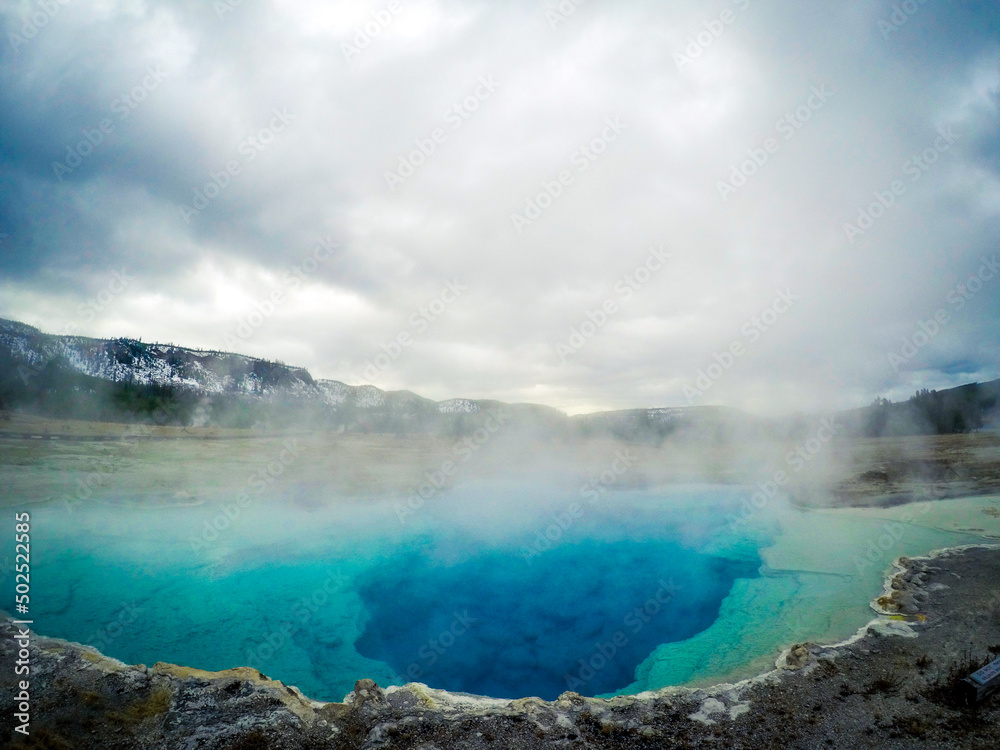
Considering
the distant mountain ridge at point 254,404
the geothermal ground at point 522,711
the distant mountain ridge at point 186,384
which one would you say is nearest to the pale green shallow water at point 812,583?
the geothermal ground at point 522,711

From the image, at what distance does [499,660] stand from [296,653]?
4410 millimetres

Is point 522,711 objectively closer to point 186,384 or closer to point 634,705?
point 634,705

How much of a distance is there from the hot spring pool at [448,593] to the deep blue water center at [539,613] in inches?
2.0

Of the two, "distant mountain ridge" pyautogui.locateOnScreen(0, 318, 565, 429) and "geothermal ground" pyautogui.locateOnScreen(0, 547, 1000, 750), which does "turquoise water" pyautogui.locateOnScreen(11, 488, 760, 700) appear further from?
"distant mountain ridge" pyautogui.locateOnScreen(0, 318, 565, 429)

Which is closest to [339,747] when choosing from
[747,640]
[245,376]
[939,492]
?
[747,640]

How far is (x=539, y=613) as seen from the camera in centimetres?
1108

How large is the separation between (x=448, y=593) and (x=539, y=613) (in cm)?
281

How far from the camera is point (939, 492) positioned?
19.3 metres

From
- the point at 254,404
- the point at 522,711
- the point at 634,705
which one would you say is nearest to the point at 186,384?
the point at 254,404

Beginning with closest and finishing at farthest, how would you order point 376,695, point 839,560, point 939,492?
point 376,695, point 839,560, point 939,492

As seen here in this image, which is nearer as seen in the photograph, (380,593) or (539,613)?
(539,613)

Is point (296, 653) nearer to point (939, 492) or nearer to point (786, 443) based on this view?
point (939, 492)

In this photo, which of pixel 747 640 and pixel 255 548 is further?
pixel 255 548

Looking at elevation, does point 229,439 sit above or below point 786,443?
above
